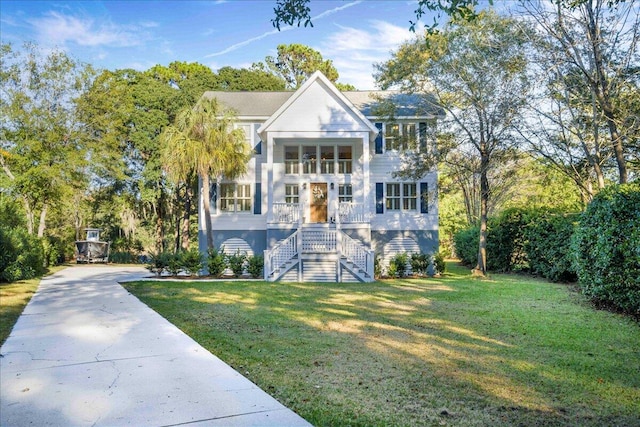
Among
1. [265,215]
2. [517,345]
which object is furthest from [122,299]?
[265,215]

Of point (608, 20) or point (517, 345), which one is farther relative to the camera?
point (608, 20)

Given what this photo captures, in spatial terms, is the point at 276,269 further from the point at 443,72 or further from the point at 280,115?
the point at 443,72

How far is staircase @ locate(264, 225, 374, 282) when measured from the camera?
15.1 m

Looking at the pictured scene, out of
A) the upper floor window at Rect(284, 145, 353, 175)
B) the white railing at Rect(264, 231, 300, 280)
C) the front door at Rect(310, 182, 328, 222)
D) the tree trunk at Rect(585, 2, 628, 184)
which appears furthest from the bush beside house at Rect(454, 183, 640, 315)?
the front door at Rect(310, 182, 328, 222)

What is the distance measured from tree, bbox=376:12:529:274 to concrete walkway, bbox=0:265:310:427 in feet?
40.3

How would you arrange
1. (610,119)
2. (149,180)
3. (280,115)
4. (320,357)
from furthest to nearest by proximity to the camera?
(149,180) < (280,115) < (610,119) < (320,357)

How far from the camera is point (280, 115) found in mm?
17719

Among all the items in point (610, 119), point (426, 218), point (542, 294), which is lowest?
point (542, 294)

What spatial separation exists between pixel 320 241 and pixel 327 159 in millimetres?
4620

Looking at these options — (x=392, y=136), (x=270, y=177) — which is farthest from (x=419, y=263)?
(x=270, y=177)

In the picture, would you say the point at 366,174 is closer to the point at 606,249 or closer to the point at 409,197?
the point at 409,197

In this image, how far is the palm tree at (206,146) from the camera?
56.1 ft

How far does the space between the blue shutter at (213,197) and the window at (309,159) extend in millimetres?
4055

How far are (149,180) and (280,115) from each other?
13939mm
